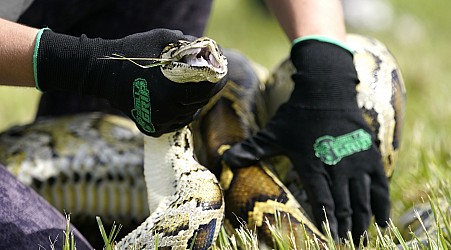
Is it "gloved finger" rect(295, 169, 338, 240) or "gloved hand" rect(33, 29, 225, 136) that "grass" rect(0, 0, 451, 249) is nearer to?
"gloved finger" rect(295, 169, 338, 240)

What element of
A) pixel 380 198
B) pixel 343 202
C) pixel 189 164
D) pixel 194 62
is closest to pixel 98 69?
pixel 194 62

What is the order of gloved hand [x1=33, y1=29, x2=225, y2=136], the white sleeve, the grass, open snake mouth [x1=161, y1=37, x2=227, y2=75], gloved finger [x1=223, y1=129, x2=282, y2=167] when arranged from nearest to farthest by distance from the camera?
open snake mouth [x1=161, y1=37, x2=227, y2=75], gloved hand [x1=33, y1=29, x2=225, y2=136], the white sleeve, gloved finger [x1=223, y1=129, x2=282, y2=167], the grass

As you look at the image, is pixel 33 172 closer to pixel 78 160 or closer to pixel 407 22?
pixel 78 160

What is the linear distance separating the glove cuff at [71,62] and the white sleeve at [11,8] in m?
0.44

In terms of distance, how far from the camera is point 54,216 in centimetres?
276

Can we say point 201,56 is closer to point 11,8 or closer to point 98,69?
point 98,69

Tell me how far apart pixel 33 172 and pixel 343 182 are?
1453 millimetres

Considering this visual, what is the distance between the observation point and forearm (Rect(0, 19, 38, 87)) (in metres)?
2.45

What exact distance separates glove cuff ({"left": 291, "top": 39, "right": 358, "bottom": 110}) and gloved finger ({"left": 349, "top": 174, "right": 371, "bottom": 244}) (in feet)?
0.99

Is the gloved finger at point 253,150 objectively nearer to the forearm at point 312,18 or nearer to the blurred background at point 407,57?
the forearm at point 312,18

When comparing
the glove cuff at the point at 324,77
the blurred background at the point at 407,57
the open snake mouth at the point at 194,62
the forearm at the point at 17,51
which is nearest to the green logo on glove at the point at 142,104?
the open snake mouth at the point at 194,62

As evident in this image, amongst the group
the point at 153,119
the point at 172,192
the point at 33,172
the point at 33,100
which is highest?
the point at 153,119

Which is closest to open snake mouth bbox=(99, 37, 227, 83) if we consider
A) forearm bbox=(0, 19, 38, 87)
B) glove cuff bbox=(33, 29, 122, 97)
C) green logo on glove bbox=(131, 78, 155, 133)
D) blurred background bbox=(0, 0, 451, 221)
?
green logo on glove bbox=(131, 78, 155, 133)

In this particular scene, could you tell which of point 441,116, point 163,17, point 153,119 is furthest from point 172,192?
point 441,116
